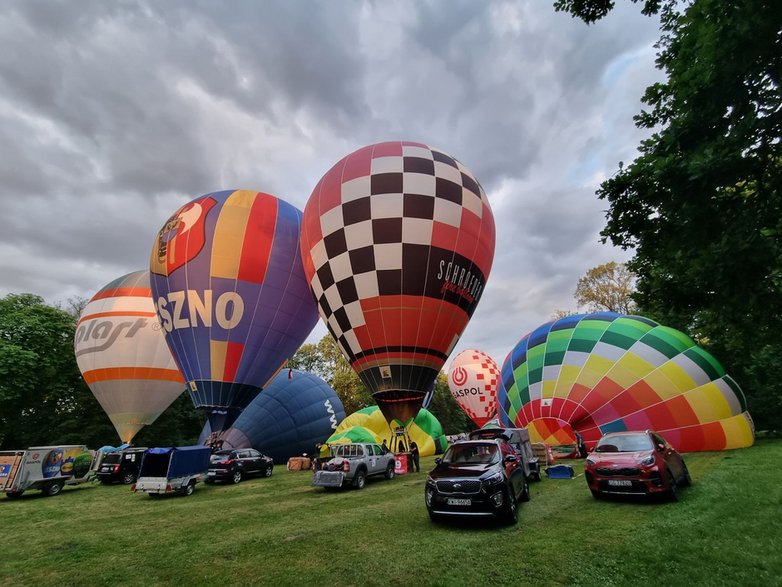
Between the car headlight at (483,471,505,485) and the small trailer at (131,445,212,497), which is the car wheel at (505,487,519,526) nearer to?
the car headlight at (483,471,505,485)

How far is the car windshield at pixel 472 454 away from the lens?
8836mm

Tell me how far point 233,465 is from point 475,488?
521 inches

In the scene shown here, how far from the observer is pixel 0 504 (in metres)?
14.3

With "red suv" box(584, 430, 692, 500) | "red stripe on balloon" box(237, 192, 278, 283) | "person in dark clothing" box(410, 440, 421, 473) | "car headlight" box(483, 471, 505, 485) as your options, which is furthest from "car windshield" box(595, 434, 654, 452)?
"red stripe on balloon" box(237, 192, 278, 283)

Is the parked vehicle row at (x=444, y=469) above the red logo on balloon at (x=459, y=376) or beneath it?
beneath

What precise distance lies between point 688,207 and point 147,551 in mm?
10284

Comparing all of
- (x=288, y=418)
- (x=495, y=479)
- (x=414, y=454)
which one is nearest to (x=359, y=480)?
(x=414, y=454)

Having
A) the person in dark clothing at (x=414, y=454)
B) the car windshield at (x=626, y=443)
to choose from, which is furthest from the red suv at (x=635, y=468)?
the person in dark clothing at (x=414, y=454)

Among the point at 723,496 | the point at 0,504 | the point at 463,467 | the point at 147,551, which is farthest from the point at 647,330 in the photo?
the point at 0,504

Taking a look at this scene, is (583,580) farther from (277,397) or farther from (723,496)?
(277,397)

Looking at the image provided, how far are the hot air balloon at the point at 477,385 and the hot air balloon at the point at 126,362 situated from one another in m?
24.0

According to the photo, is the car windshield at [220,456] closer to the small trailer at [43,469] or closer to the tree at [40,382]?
the small trailer at [43,469]

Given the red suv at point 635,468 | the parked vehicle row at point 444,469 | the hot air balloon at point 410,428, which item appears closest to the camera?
the parked vehicle row at point 444,469

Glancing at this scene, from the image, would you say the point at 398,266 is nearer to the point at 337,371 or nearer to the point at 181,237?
the point at 181,237
